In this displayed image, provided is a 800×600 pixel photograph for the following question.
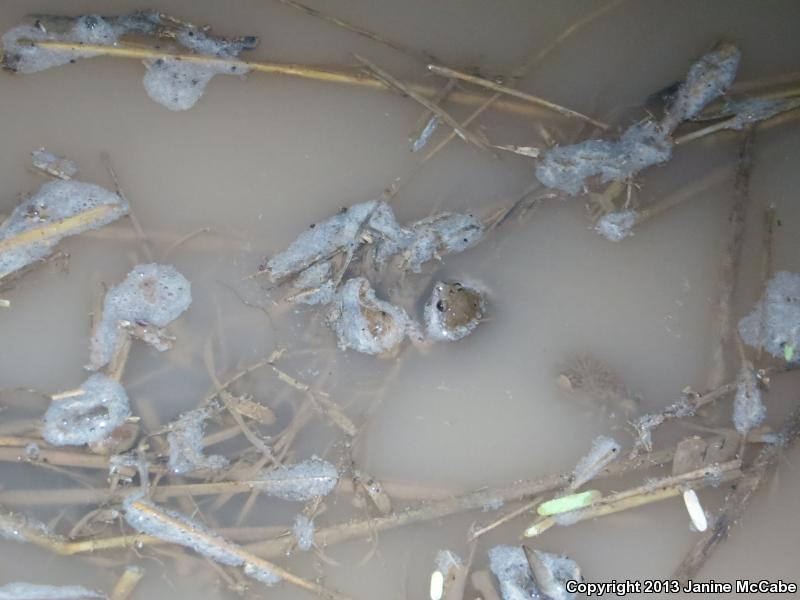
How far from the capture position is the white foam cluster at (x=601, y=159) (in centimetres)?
225

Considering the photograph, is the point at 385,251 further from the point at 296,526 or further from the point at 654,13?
the point at 654,13

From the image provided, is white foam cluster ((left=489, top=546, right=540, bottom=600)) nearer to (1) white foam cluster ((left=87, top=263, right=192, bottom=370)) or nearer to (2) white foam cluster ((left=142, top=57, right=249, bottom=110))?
(1) white foam cluster ((left=87, top=263, right=192, bottom=370))

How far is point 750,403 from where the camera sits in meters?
2.16

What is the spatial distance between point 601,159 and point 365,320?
0.81 metres

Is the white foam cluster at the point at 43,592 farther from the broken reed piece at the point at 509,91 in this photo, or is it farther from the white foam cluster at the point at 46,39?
the broken reed piece at the point at 509,91

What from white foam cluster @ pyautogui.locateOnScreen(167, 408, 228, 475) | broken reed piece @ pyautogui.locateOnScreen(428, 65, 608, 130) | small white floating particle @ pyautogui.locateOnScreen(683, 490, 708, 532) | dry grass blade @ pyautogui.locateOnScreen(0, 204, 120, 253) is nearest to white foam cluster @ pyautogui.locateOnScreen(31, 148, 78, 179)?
dry grass blade @ pyautogui.locateOnScreen(0, 204, 120, 253)

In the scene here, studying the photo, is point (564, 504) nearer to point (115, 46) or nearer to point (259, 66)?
point (259, 66)

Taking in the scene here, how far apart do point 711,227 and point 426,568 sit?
1.22 m

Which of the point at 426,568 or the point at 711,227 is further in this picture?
the point at 711,227

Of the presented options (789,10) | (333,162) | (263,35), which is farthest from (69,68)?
(789,10)

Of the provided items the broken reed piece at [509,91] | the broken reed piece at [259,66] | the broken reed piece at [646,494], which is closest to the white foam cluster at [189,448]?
the broken reed piece at [646,494]

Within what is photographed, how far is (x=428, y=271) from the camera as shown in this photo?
7.30 ft

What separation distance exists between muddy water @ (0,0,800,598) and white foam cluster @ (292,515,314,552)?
1.3 inches

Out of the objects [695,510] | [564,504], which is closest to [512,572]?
[564,504]
